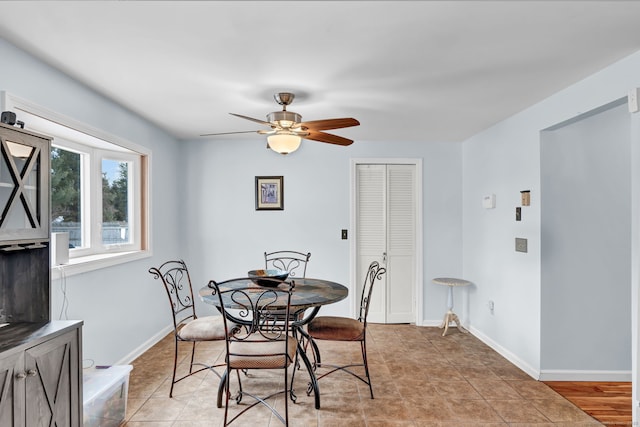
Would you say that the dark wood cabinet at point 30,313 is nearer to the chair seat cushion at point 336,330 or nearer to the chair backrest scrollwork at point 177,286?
the chair backrest scrollwork at point 177,286

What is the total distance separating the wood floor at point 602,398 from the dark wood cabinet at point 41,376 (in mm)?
3245

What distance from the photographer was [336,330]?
2867mm

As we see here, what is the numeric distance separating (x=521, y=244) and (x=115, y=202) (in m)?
3.85

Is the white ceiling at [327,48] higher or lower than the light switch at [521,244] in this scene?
higher

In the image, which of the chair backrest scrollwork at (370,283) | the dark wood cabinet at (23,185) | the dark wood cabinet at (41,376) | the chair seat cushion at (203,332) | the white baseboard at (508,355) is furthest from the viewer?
the white baseboard at (508,355)

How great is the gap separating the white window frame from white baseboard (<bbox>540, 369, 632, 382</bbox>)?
3.79 m

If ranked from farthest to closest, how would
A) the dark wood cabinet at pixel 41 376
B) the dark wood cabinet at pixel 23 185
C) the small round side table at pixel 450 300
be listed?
1. the small round side table at pixel 450 300
2. the dark wood cabinet at pixel 23 185
3. the dark wood cabinet at pixel 41 376

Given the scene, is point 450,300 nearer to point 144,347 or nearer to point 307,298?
point 307,298

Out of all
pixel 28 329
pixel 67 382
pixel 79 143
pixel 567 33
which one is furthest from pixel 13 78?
pixel 567 33

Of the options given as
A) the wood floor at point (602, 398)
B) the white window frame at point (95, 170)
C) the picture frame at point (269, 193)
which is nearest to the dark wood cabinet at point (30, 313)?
the white window frame at point (95, 170)

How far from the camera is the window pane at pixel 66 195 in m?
2.86

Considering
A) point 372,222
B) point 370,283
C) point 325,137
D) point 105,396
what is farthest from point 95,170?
point 372,222

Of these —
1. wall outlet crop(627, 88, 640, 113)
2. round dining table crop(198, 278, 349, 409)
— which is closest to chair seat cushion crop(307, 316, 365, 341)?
round dining table crop(198, 278, 349, 409)

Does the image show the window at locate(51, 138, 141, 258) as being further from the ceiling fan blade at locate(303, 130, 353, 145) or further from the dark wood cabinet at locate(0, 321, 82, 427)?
the ceiling fan blade at locate(303, 130, 353, 145)
